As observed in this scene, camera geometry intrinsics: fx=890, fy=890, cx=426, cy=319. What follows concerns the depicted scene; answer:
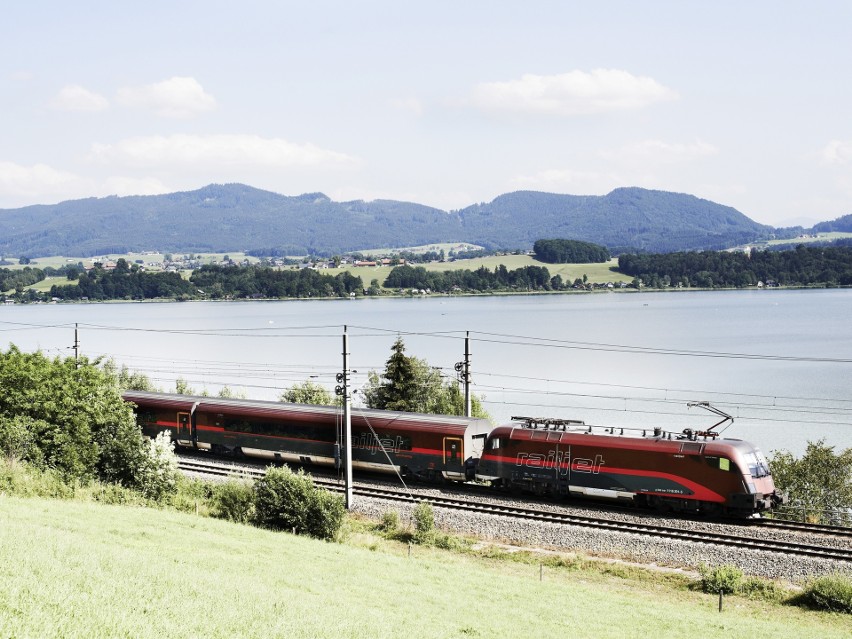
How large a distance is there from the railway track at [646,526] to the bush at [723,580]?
2.51 metres

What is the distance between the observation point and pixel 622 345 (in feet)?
362

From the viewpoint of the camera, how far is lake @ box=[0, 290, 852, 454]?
6988cm

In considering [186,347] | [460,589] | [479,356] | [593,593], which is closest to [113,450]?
[460,589]

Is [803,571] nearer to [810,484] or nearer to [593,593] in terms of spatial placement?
[593,593]

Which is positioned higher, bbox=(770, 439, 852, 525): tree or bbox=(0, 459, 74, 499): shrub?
bbox=(0, 459, 74, 499): shrub

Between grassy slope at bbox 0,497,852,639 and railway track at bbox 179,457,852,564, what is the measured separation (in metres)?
3.41

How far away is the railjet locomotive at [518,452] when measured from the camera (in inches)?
1125

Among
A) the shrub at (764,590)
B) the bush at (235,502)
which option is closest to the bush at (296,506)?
the bush at (235,502)

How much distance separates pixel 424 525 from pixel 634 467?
7366 millimetres

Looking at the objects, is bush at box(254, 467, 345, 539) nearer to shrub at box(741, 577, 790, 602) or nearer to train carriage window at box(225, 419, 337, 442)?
train carriage window at box(225, 419, 337, 442)

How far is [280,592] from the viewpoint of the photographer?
17.5 meters

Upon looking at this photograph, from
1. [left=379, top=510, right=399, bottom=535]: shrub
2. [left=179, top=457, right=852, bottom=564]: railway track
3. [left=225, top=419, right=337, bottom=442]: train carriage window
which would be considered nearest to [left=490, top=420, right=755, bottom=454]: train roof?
[left=179, top=457, right=852, bottom=564]: railway track

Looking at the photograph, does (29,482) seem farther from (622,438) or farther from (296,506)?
(622,438)

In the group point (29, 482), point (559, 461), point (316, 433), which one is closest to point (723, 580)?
point (559, 461)
